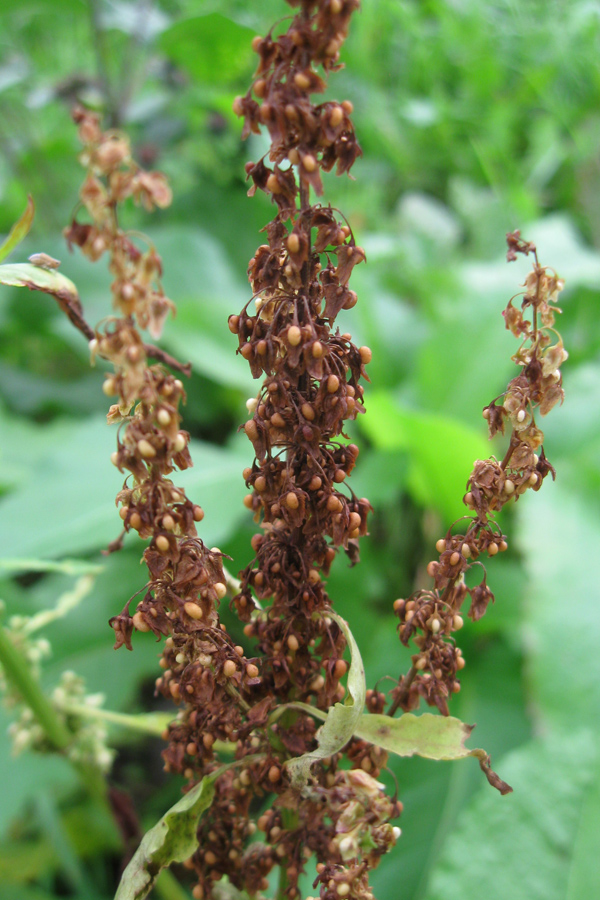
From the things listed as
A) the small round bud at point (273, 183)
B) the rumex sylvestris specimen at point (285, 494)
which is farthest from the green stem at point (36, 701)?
the small round bud at point (273, 183)

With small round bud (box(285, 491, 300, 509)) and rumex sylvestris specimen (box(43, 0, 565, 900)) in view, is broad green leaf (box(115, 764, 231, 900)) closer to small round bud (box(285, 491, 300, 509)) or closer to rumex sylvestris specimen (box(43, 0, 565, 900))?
rumex sylvestris specimen (box(43, 0, 565, 900))

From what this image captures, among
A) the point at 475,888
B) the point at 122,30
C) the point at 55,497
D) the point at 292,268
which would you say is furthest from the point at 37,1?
the point at 475,888

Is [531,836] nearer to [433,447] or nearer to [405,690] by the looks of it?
[405,690]

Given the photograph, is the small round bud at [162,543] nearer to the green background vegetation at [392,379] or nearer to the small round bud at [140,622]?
the small round bud at [140,622]

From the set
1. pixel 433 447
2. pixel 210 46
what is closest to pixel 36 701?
pixel 433 447

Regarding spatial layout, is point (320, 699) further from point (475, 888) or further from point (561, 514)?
point (561, 514)

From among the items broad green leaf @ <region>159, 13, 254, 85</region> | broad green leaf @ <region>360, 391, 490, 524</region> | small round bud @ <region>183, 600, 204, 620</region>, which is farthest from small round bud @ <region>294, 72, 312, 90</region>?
broad green leaf @ <region>159, 13, 254, 85</region>
